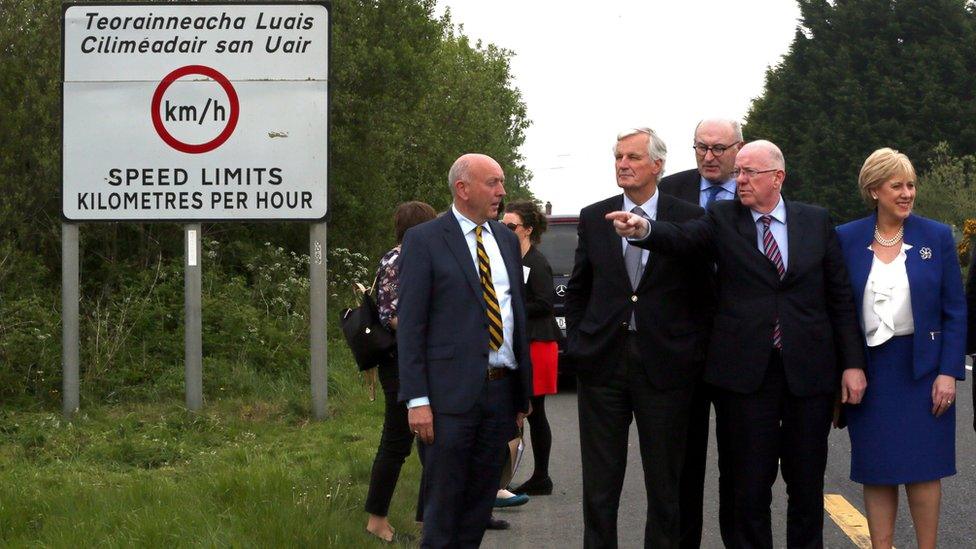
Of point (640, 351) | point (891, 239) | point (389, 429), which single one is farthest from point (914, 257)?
point (389, 429)

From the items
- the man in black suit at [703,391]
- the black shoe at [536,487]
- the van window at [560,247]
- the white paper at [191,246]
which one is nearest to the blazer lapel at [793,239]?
the man in black suit at [703,391]

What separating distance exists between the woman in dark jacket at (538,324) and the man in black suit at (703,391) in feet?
5.28

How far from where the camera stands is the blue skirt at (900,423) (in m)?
5.96

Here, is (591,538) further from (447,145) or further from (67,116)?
(447,145)

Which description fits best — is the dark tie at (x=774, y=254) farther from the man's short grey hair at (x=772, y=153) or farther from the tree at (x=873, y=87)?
the tree at (x=873, y=87)

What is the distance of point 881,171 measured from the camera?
19.6 feet

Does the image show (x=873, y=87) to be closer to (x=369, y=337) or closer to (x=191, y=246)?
(x=191, y=246)

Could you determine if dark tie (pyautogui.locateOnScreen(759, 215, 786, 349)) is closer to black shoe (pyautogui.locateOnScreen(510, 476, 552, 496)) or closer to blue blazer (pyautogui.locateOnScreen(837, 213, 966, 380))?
blue blazer (pyautogui.locateOnScreen(837, 213, 966, 380))

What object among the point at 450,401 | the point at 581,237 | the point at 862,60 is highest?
the point at 862,60

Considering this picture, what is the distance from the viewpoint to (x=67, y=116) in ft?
38.9

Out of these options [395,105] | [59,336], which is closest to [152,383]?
[59,336]

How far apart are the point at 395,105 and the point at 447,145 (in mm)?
14819

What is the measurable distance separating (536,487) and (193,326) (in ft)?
13.8

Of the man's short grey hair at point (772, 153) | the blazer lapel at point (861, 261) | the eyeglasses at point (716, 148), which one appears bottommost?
the blazer lapel at point (861, 261)
